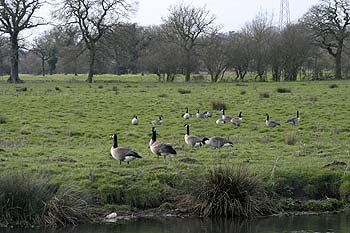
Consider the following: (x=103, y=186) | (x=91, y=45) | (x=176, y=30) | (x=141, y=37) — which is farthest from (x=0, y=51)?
(x=103, y=186)

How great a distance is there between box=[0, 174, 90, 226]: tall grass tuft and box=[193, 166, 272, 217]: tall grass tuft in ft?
11.5

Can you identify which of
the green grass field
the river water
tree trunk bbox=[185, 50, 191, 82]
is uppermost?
tree trunk bbox=[185, 50, 191, 82]

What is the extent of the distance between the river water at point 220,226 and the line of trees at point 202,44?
171 feet

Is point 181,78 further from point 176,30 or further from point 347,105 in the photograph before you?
point 347,105

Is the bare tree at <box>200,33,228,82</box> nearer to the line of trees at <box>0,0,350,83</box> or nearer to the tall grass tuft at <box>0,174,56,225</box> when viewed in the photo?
the line of trees at <box>0,0,350,83</box>

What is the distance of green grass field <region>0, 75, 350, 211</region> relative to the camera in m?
17.1

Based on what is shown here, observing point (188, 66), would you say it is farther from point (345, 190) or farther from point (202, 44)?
point (345, 190)

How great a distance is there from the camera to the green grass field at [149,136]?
56.0 ft

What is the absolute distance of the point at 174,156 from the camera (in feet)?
66.0

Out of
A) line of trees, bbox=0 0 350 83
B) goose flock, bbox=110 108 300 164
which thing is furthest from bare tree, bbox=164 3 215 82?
goose flock, bbox=110 108 300 164

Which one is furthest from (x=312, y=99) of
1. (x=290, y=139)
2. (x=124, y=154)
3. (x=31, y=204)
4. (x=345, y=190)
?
(x=31, y=204)

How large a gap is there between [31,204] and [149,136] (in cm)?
1150

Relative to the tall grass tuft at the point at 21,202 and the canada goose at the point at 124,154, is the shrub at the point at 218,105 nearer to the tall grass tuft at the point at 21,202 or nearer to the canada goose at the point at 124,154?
the canada goose at the point at 124,154

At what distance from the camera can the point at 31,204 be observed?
14.7 m
